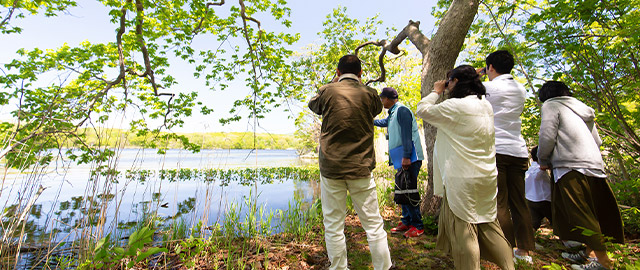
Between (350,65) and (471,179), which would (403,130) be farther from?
(471,179)

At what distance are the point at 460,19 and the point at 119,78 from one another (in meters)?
5.20

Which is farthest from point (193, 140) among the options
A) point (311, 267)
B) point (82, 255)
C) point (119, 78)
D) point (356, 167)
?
point (356, 167)

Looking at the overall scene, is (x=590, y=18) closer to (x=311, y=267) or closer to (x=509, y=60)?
(x=509, y=60)

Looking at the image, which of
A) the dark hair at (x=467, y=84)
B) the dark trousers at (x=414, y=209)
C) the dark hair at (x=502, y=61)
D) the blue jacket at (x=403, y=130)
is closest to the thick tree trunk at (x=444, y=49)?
the dark trousers at (x=414, y=209)

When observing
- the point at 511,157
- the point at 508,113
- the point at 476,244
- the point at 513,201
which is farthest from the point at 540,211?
the point at 476,244

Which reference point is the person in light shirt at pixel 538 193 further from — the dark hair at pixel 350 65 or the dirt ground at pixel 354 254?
the dark hair at pixel 350 65

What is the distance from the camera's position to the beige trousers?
1623mm

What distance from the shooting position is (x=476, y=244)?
5.38ft

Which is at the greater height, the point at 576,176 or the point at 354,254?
the point at 576,176

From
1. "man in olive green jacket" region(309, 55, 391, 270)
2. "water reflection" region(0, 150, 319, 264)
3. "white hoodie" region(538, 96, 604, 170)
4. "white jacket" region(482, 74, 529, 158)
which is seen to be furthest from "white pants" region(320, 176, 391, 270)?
"white hoodie" region(538, 96, 604, 170)

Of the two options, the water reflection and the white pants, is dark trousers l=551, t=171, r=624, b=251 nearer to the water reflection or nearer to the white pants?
the white pants

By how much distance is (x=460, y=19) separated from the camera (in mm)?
3115

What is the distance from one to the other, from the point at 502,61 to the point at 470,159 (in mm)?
1184

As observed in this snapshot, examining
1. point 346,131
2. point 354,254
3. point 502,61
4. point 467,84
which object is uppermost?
point 502,61
